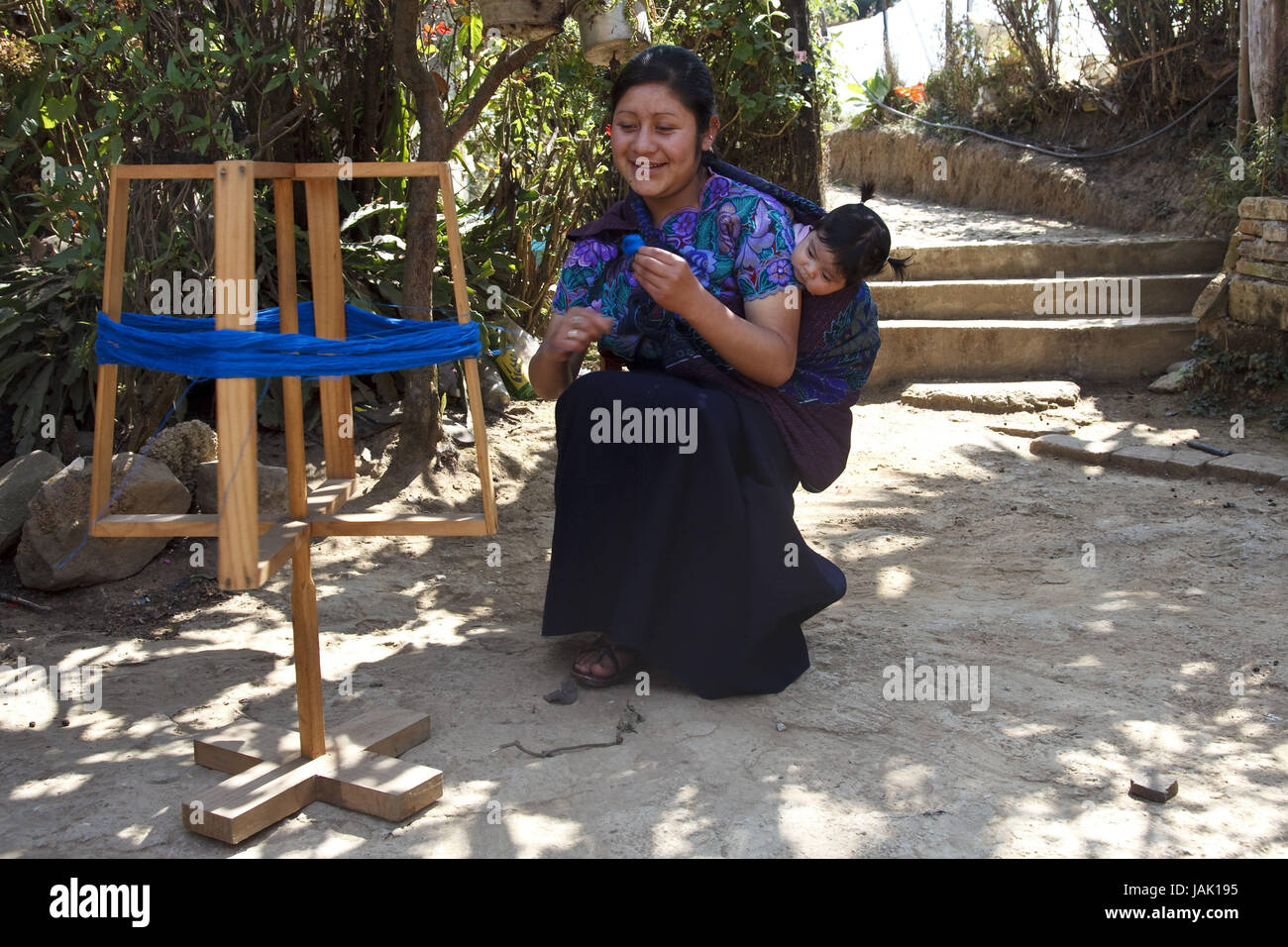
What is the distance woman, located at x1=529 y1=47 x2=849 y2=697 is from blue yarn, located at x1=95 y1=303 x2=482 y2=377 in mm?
785

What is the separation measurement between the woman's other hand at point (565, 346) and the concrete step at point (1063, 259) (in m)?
4.68

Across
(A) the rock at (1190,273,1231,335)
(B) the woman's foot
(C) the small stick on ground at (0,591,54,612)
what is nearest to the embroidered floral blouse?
(B) the woman's foot

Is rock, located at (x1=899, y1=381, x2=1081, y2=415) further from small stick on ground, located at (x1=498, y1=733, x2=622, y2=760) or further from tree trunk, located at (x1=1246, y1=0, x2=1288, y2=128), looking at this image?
small stick on ground, located at (x1=498, y1=733, x2=622, y2=760)

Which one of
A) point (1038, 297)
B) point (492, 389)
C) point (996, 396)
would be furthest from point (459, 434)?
point (1038, 297)

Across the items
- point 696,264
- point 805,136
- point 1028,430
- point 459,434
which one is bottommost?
point 1028,430

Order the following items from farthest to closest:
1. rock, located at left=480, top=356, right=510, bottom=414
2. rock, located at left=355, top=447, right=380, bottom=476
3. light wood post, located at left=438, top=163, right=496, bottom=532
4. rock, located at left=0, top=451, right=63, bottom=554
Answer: rock, located at left=480, top=356, right=510, bottom=414
rock, located at left=355, top=447, right=380, bottom=476
rock, located at left=0, top=451, right=63, bottom=554
light wood post, located at left=438, top=163, right=496, bottom=532

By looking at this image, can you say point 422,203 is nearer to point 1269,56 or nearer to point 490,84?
point 490,84

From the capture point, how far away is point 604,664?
3238 mm

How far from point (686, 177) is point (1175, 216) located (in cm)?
631

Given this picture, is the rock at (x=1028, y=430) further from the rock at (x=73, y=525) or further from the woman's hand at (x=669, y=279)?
the rock at (x=73, y=525)

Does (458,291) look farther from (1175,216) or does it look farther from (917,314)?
(1175,216)

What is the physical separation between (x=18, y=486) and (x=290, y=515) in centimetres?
221

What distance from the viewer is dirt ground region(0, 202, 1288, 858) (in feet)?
8.09

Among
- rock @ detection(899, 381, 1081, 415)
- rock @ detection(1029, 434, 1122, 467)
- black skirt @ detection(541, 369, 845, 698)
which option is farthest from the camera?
rock @ detection(899, 381, 1081, 415)
